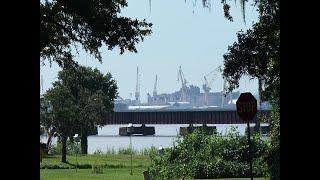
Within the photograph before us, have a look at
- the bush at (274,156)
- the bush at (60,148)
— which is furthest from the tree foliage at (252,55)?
the bush at (60,148)

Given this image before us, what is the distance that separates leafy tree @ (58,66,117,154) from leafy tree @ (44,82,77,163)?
1236 mm

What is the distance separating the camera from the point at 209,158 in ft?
95.6

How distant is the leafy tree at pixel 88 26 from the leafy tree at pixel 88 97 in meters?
37.1

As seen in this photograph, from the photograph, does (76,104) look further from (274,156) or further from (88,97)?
(274,156)

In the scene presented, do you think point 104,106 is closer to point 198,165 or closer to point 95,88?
point 95,88

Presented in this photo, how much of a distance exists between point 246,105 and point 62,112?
136 feet

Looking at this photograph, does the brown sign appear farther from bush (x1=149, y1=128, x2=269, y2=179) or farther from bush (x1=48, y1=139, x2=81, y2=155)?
bush (x1=48, y1=139, x2=81, y2=155)

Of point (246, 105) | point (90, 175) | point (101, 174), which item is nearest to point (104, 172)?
point (101, 174)

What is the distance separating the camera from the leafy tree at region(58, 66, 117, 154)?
62625 millimetres
